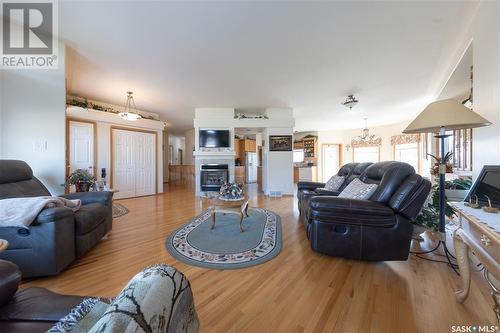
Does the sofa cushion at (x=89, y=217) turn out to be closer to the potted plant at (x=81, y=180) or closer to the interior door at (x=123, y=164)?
the potted plant at (x=81, y=180)

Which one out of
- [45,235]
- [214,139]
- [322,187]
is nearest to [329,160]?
[214,139]

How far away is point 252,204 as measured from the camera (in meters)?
4.71

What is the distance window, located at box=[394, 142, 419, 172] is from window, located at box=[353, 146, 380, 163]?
2.43ft

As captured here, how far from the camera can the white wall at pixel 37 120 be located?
2.46 metres

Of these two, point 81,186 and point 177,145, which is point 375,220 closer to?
point 81,186

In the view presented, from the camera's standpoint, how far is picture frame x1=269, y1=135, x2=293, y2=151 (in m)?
5.82

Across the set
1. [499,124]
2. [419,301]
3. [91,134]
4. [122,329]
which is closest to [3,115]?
[91,134]

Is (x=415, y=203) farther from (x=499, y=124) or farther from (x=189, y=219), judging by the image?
(x=189, y=219)

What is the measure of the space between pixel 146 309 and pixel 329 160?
1046 cm

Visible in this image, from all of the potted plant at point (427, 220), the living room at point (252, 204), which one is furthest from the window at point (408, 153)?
the potted plant at point (427, 220)

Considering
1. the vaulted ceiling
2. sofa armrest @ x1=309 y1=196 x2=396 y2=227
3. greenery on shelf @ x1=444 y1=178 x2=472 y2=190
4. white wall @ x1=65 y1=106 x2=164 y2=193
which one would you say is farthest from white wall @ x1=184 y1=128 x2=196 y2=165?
greenery on shelf @ x1=444 y1=178 x2=472 y2=190

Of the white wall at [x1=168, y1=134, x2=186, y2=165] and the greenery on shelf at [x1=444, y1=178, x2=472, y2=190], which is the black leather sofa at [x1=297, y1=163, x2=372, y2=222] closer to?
the greenery on shelf at [x1=444, y1=178, x2=472, y2=190]

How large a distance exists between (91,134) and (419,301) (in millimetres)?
6238

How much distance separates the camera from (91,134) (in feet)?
15.6
